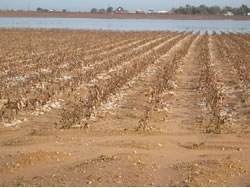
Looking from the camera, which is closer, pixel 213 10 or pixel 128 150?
pixel 128 150

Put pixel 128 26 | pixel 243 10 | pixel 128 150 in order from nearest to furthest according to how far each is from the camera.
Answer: pixel 128 150, pixel 128 26, pixel 243 10

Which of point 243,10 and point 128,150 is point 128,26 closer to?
point 128,150

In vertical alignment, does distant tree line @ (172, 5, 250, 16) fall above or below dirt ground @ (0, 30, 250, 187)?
above

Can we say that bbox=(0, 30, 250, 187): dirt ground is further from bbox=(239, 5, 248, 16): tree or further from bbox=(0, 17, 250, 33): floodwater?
bbox=(239, 5, 248, 16): tree

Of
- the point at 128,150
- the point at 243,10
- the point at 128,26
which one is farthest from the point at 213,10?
the point at 128,150

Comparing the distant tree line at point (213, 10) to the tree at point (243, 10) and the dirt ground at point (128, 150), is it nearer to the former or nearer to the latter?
the tree at point (243, 10)

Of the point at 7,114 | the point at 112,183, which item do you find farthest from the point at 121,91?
the point at 112,183

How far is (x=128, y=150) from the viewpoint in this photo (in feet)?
18.4

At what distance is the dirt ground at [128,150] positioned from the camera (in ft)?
14.6

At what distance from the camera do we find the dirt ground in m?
4.46

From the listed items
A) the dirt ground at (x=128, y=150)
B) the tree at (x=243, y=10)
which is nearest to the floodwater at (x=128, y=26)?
the dirt ground at (x=128, y=150)

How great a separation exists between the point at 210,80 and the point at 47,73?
5.63m

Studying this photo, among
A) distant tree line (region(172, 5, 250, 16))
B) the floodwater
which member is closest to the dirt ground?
the floodwater

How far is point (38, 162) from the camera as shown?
5.02 metres
